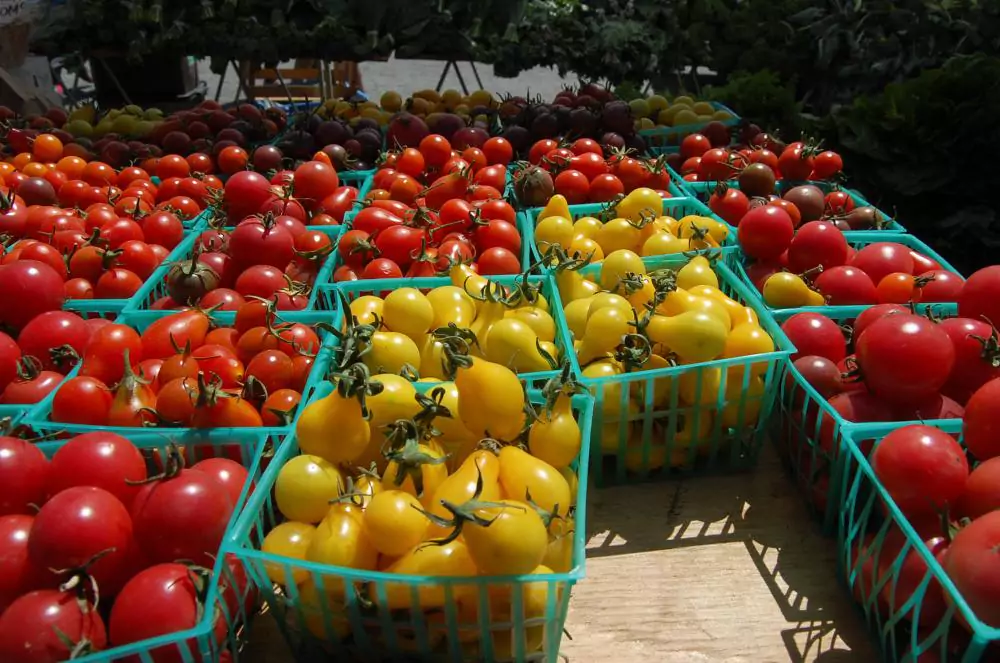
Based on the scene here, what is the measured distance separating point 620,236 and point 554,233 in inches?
7.2

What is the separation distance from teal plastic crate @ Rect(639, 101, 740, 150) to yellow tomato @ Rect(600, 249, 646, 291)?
1602 millimetres

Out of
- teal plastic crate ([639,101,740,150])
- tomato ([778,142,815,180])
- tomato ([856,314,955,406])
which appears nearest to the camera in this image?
tomato ([856,314,955,406])

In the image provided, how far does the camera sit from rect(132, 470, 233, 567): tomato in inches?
44.5

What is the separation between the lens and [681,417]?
5.28 feet

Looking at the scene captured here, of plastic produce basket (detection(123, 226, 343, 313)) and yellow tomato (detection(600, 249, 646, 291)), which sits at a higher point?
yellow tomato (detection(600, 249, 646, 291))

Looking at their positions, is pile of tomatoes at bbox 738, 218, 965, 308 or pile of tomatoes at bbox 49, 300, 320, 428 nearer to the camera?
pile of tomatoes at bbox 49, 300, 320, 428

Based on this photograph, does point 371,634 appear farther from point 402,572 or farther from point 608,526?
point 608,526

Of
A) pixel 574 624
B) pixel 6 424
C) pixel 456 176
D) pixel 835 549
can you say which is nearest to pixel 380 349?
pixel 574 624

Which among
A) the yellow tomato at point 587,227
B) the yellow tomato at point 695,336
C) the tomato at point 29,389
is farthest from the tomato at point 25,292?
the yellow tomato at point 695,336

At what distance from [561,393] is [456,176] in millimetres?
1328

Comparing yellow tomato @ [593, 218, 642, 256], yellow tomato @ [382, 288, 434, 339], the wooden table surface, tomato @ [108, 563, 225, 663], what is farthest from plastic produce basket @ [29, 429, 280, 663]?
yellow tomato @ [593, 218, 642, 256]

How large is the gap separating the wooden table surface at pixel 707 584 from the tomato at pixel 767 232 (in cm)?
67

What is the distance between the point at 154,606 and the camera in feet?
3.41

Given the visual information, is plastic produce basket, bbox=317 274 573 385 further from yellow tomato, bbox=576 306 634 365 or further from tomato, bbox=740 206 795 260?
tomato, bbox=740 206 795 260
